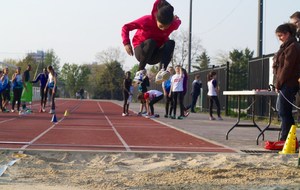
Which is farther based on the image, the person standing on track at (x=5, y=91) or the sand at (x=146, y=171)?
the person standing on track at (x=5, y=91)

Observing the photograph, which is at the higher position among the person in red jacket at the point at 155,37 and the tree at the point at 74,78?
the tree at the point at 74,78

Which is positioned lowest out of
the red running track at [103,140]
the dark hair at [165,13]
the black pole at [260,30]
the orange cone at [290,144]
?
the red running track at [103,140]

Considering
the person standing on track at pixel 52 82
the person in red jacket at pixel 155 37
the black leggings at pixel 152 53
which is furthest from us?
the person standing on track at pixel 52 82

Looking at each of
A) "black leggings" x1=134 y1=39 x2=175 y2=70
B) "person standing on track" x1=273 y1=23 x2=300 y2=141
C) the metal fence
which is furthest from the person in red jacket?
the metal fence

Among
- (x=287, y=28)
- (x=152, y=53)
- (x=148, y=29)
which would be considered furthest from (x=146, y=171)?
(x=287, y=28)

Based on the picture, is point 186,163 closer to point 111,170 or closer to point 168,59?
point 111,170

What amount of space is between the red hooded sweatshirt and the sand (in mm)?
1725

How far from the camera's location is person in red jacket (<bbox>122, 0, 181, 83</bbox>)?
5.77 meters

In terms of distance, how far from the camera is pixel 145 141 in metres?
9.73

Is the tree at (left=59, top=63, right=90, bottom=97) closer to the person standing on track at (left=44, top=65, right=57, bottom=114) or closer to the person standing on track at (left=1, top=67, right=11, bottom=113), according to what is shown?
the person standing on track at (left=1, top=67, right=11, bottom=113)

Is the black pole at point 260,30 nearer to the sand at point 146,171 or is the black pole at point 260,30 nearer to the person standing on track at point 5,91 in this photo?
the person standing on track at point 5,91

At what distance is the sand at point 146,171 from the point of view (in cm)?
559

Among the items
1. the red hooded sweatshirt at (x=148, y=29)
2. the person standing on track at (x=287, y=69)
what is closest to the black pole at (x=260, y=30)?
the person standing on track at (x=287, y=69)

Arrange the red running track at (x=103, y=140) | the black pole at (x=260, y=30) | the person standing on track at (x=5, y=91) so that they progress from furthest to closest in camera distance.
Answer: the person standing on track at (x=5, y=91), the black pole at (x=260, y=30), the red running track at (x=103, y=140)
